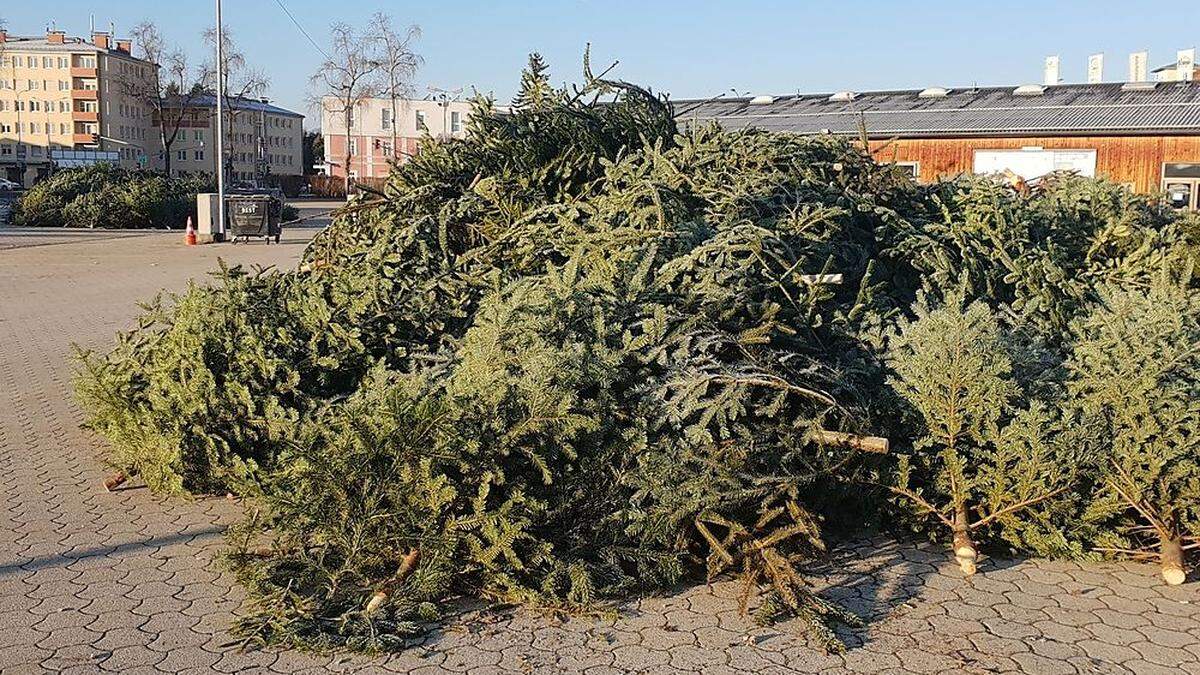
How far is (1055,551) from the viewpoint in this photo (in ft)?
17.3

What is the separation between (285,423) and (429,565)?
5.30 feet

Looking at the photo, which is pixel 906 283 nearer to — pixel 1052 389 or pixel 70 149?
pixel 1052 389

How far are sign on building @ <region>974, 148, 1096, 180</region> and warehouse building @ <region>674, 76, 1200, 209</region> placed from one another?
26 mm

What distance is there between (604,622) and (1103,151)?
2870 cm

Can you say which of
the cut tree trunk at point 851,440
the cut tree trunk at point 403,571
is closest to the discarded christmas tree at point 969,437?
the cut tree trunk at point 851,440

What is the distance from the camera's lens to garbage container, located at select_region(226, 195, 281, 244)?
94.7ft

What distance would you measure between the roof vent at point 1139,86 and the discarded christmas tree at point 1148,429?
31.2 metres

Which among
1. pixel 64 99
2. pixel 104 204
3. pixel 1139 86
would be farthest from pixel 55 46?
pixel 1139 86

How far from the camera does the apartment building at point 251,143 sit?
4178 inches

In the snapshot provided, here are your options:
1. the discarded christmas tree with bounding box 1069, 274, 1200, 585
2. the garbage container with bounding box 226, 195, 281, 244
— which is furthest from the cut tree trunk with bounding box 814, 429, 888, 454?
the garbage container with bounding box 226, 195, 281, 244

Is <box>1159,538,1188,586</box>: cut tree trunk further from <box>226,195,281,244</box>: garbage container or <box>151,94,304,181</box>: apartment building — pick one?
<box>151,94,304,181</box>: apartment building

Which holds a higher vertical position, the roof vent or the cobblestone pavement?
the roof vent

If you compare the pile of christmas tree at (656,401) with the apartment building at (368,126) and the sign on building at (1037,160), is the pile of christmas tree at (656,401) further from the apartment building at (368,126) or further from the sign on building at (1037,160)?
the apartment building at (368,126)

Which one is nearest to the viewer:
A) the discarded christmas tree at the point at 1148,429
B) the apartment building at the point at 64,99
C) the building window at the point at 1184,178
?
the discarded christmas tree at the point at 1148,429
